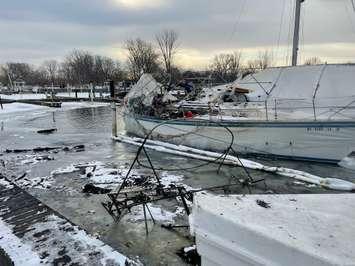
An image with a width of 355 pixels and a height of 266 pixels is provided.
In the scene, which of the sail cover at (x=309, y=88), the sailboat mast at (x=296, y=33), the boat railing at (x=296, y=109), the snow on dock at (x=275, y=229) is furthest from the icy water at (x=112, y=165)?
the sailboat mast at (x=296, y=33)

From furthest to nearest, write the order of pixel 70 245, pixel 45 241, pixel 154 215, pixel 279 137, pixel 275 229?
1. pixel 279 137
2. pixel 154 215
3. pixel 45 241
4. pixel 70 245
5. pixel 275 229

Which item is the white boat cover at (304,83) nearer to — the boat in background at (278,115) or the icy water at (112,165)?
the boat in background at (278,115)

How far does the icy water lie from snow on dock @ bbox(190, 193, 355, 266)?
2.55 metres

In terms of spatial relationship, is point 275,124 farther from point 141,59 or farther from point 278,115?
point 141,59

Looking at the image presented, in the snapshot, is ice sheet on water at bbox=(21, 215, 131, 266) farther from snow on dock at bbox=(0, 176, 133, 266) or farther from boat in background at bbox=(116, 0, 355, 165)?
boat in background at bbox=(116, 0, 355, 165)

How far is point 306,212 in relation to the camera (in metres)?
2.35

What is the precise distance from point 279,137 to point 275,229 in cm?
924

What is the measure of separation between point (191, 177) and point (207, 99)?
5.53 meters

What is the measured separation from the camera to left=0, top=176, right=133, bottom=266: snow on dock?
4637mm

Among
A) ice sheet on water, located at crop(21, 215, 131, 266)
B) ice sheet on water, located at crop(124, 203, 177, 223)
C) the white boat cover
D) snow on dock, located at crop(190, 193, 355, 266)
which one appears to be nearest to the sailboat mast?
the white boat cover

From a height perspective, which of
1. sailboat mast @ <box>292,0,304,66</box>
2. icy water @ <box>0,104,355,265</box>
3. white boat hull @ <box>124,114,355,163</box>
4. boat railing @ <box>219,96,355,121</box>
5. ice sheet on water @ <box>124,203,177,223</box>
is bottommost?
icy water @ <box>0,104,355,265</box>

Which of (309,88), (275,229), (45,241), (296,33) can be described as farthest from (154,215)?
(296,33)

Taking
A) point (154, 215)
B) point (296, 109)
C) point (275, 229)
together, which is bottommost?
point (154, 215)

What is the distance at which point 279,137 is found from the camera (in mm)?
11000
